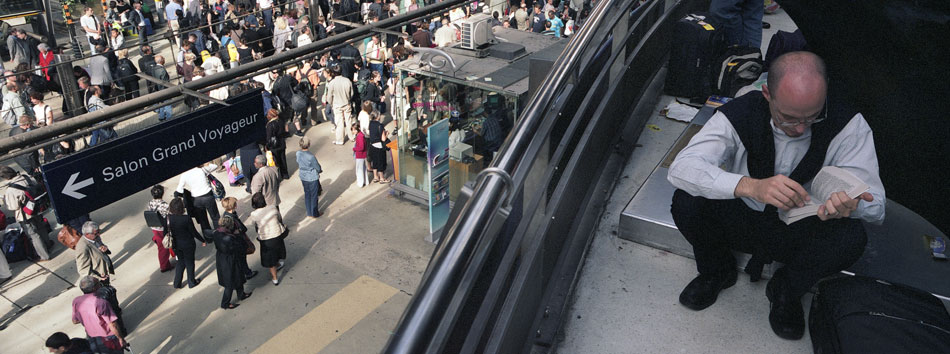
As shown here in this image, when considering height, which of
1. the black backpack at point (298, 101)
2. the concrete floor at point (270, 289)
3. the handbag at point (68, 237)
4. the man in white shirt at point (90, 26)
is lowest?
the concrete floor at point (270, 289)

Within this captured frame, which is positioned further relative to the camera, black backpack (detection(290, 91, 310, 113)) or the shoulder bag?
black backpack (detection(290, 91, 310, 113))

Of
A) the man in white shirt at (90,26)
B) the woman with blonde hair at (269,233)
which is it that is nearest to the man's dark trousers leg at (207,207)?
the woman with blonde hair at (269,233)

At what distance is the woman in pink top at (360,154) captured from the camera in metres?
12.6

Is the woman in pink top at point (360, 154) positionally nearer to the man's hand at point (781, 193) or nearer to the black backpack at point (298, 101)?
the black backpack at point (298, 101)

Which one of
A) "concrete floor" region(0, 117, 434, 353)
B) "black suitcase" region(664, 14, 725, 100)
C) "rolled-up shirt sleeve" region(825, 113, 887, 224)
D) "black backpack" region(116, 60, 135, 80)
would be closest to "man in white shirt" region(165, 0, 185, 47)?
"black backpack" region(116, 60, 135, 80)

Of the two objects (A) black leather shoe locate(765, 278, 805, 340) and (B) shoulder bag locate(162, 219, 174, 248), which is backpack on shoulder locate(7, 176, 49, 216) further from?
(A) black leather shoe locate(765, 278, 805, 340)

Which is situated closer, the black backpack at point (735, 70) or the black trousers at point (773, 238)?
the black trousers at point (773, 238)

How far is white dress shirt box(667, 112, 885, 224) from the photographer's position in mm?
2658

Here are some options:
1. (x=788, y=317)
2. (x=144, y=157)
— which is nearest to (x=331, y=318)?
(x=144, y=157)

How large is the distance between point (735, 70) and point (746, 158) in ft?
9.11

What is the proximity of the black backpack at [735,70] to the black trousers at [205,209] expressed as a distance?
852cm

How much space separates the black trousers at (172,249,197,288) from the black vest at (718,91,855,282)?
8602 mm

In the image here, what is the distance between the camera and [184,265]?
998cm

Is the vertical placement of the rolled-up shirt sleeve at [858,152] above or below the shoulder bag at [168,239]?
above
